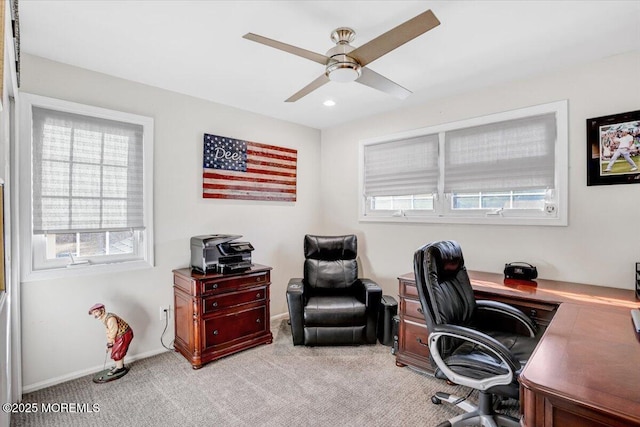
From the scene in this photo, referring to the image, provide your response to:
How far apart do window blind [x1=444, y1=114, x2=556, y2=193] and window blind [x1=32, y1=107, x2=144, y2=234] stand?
10.1 feet

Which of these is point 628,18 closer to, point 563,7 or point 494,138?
point 563,7

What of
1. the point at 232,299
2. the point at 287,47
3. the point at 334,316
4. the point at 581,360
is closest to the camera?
the point at 581,360

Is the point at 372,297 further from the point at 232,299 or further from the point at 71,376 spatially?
the point at 71,376

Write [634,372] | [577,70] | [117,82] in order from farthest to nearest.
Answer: [117,82], [577,70], [634,372]

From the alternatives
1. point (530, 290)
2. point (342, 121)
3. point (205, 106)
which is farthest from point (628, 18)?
point (205, 106)

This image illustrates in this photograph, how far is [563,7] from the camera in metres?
1.80

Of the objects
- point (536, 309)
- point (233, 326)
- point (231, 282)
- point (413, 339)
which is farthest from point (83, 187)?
point (536, 309)

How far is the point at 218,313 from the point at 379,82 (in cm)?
238

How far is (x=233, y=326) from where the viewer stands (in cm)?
298

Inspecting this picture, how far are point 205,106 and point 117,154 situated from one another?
39.5 inches

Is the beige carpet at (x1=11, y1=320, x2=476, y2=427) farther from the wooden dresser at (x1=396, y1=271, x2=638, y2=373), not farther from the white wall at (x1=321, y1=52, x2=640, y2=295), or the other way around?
the white wall at (x1=321, y1=52, x2=640, y2=295)

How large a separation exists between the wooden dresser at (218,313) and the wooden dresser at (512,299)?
1.38 metres

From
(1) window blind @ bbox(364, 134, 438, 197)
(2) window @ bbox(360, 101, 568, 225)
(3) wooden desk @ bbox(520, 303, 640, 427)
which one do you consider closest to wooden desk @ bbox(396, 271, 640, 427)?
(3) wooden desk @ bbox(520, 303, 640, 427)

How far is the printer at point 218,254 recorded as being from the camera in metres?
2.94
